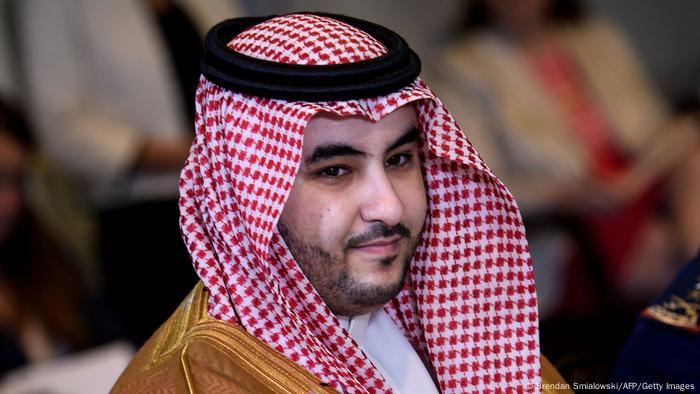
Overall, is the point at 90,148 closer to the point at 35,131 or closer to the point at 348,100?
the point at 35,131

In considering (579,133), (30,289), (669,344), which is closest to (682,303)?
(669,344)

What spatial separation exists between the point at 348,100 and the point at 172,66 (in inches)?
87.3

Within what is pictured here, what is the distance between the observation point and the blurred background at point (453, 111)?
3529 mm

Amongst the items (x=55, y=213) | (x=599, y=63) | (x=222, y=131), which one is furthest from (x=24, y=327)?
(x=599, y=63)

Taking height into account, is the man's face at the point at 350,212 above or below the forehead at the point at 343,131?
below

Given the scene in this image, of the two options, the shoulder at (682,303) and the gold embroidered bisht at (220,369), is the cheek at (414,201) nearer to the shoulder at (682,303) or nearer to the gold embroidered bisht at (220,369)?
the gold embroidered bisht at (220,369)

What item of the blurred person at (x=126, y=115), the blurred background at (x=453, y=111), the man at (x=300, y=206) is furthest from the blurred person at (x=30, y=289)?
the man at (x=300, y=206)

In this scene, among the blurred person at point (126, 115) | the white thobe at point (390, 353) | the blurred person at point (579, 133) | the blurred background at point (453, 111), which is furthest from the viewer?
the blurred person at point (579, 133)

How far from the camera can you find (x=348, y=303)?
178 cm

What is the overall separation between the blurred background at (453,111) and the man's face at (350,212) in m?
0.70

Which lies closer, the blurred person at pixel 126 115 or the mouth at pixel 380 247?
the mouth at pixel 380 247

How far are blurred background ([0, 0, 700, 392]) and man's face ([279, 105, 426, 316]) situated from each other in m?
0.70

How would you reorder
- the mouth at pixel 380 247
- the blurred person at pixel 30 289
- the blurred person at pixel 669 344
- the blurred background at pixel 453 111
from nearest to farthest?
the mouth at pixel 380 247
the blurred person at pixel 669 344
the blurred person at pixel 30 289
the blurred background at pixel 453 111

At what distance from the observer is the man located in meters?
1.69
